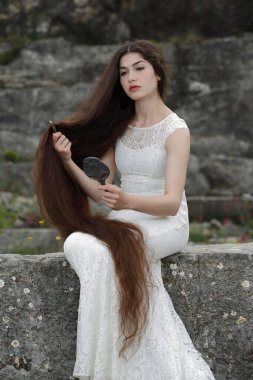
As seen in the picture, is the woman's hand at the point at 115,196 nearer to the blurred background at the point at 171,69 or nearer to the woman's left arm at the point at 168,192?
the woman's left arm at the point at 168,192

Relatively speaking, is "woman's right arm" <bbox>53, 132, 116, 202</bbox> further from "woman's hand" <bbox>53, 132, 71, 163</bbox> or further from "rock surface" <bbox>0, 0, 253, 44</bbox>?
"rock surface" <bbox>0, 0, 253, 44</bbox>

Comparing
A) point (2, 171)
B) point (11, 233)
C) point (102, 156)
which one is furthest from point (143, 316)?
point (2, 171)

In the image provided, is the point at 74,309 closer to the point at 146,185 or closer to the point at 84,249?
the point at 84,249

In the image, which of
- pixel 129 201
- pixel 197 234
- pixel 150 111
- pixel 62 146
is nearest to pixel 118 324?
pixel 129 201

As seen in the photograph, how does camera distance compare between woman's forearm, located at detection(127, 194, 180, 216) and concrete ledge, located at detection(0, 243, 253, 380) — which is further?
concrete ledge, located at detection(0, 243, 253, 380)

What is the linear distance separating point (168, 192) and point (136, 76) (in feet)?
1.94

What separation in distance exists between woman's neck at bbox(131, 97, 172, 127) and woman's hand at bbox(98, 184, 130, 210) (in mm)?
559

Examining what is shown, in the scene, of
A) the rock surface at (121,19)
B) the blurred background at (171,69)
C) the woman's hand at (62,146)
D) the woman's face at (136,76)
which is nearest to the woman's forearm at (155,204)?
the woman's hand at (62,146)

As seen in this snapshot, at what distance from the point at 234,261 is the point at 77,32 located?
8.00 meters

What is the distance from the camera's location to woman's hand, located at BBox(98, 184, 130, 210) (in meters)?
3.70

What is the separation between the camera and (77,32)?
453 inches

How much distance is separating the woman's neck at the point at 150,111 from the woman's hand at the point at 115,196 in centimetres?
56

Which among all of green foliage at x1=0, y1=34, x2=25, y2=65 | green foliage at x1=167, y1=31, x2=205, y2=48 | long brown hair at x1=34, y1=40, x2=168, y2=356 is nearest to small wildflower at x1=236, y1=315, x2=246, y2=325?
long brown hair at x1=34, y1=40, x2=168, y2=356

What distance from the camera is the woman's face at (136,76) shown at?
410 cm
